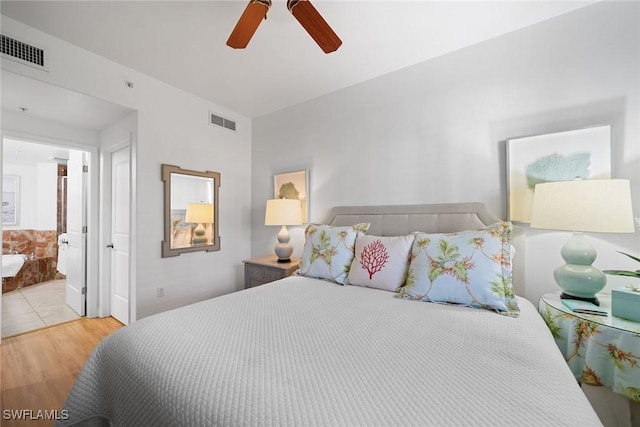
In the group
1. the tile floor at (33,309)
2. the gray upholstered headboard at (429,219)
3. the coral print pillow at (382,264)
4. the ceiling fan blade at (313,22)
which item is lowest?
the tile floor at (33,309)

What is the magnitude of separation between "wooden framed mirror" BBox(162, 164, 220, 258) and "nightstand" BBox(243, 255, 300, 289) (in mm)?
696

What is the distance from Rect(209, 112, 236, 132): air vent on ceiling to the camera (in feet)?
10.1

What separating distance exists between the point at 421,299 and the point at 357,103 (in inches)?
79.6

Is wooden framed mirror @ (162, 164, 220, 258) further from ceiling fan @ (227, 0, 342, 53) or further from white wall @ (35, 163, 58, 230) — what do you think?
white wall @ (35, 163, 58, 230)

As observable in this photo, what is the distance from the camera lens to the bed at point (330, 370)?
0.61 m

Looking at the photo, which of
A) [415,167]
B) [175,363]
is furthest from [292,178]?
[175,363]

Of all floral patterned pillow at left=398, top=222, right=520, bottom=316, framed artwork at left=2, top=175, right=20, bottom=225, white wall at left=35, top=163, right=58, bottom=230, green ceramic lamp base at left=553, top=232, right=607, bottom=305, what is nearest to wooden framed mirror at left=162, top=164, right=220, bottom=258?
floral patterned pillow at left=398, top=222, right=520, bottom=316

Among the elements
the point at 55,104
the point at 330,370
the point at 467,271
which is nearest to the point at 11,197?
the point at 55,104

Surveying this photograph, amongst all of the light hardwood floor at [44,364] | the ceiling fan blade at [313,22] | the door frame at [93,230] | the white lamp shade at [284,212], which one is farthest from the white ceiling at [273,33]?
the light hardwood floor at [44,364]

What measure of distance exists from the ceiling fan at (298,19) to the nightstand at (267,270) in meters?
1.84

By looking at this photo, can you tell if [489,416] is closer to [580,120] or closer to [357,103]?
[580,120]

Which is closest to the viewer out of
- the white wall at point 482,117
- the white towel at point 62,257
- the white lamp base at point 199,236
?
the white wall at point 482,117

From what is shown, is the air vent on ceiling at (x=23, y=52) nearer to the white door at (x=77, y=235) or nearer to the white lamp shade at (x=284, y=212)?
the white door at (x=77, y=235)

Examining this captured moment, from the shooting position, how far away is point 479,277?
4.41ft
